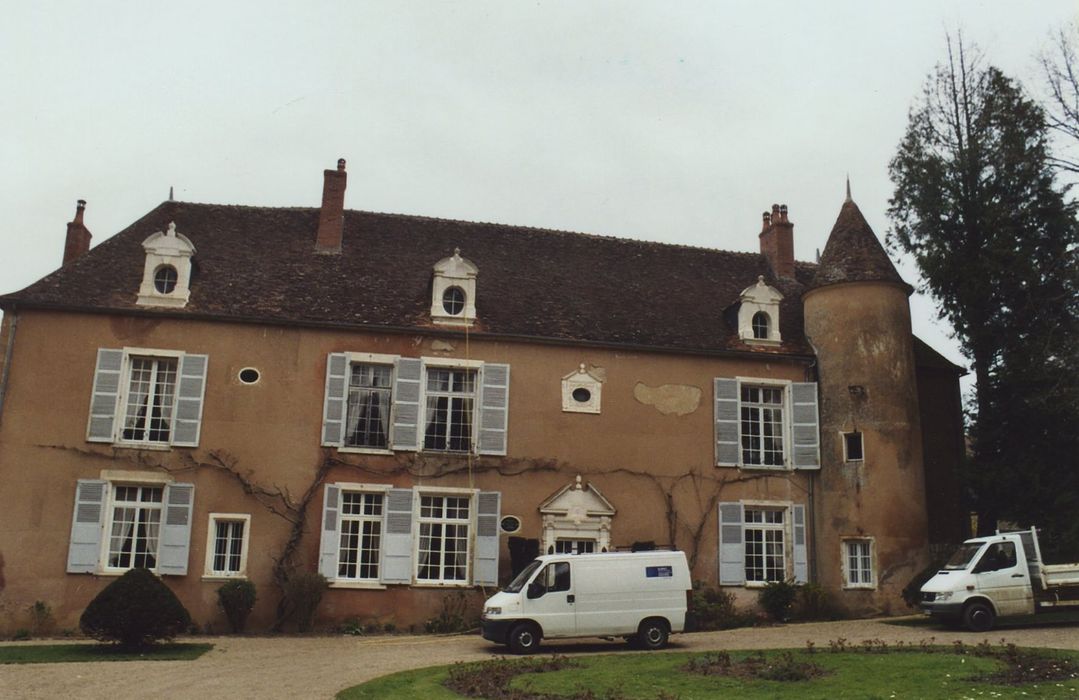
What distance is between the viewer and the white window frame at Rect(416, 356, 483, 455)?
61.2ft

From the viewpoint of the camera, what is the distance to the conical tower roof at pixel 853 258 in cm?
2042

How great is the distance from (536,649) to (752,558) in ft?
22.4

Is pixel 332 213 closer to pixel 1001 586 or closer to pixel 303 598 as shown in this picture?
pixel 303 598

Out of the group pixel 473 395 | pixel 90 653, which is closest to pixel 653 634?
pixel 473 395

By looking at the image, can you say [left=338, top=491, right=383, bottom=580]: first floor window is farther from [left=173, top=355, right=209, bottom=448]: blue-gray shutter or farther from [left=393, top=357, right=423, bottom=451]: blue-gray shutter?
[left=173, top=355, right=209, bottom=448]: blue-gray shutter

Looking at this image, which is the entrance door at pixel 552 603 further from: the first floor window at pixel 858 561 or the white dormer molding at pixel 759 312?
the white dormer molding at pixel 759 312

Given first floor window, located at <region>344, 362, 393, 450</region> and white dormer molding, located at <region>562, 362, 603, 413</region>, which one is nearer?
first floor window, located at <region>344, 362, 393, 450</region>

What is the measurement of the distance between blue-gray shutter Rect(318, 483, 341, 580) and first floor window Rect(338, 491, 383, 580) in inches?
6.6

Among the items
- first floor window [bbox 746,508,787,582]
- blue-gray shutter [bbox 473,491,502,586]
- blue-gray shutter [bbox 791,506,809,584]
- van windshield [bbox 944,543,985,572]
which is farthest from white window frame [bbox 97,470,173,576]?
van windshield [bbox 944,543,985,572]

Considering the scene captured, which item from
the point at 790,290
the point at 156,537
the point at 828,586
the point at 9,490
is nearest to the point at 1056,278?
the point at 790,290

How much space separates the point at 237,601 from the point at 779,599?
1025cm

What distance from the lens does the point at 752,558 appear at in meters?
19.6

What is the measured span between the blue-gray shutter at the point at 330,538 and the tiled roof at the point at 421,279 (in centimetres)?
344

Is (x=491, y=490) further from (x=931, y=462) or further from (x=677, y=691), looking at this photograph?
(x=931, y=462)
